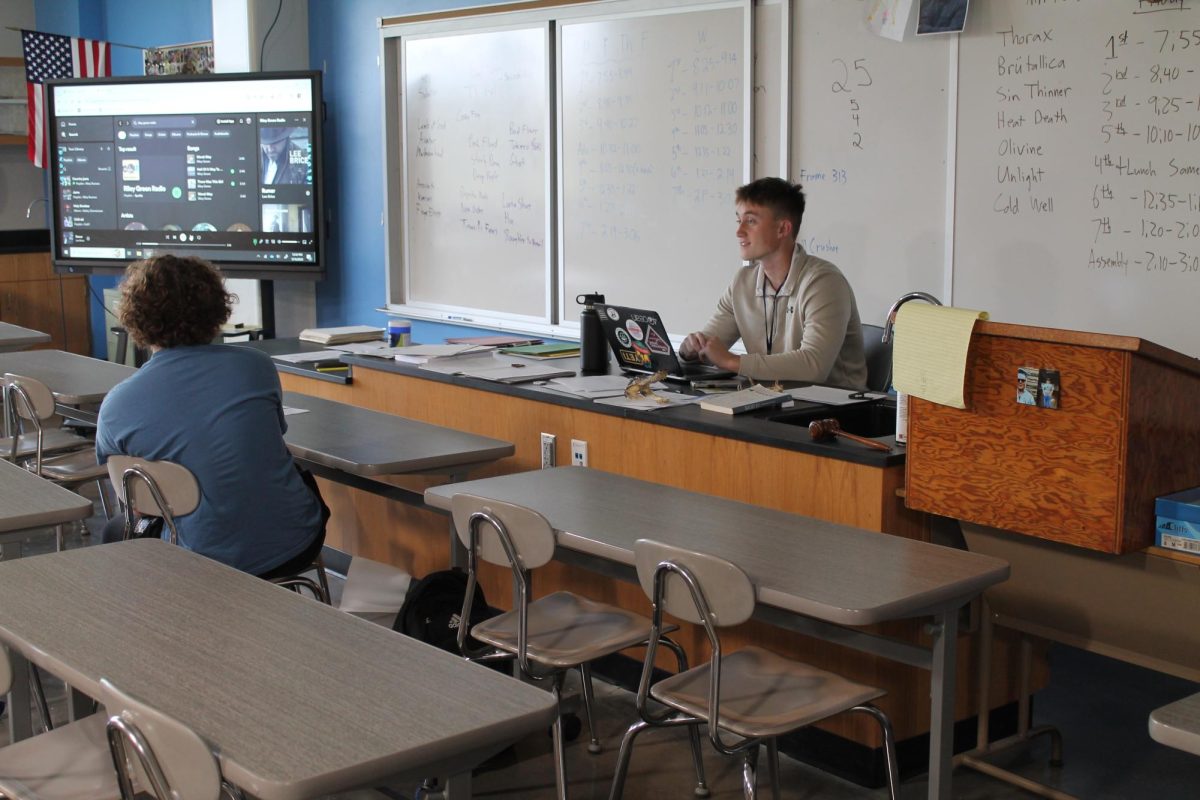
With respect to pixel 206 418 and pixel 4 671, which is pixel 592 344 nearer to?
pixel 206 418

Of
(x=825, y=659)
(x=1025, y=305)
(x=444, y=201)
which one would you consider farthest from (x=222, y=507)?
(x=444, y=201)

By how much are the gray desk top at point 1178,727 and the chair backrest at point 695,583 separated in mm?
722

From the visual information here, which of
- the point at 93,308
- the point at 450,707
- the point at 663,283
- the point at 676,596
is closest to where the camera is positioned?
the point at 450,707

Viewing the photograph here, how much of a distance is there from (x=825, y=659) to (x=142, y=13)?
7.94 meters

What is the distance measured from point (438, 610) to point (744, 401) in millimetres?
970

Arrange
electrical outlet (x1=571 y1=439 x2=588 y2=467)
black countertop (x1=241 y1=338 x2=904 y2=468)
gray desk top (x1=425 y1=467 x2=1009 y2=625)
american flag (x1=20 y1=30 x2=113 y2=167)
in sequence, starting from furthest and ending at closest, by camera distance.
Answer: american flag (x1=20 y1=30 x2=113 y2=167) → electrical outlet (x1=571 y1=439 x2=588 y2=467) → black countertop (x1=241 y1=338 x2=904 y2=468) → gray desk top (x1=425 y1=467 x2=1009 y2=625)

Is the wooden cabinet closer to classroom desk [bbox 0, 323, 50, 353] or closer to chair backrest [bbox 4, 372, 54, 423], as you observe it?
classroom desk [bbox 0, 323, 50, 353]

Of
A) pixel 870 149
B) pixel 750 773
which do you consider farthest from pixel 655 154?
pixel 750 773

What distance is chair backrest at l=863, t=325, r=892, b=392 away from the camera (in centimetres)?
424

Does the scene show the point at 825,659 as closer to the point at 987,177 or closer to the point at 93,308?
the point at 987,177

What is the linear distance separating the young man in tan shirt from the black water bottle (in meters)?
0.25

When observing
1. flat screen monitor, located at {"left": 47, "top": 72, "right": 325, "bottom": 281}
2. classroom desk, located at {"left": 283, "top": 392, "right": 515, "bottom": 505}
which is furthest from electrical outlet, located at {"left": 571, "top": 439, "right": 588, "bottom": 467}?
flat screen monitor, located at {"left": 47, "top": 72, "right": 325, "bottom": 281}

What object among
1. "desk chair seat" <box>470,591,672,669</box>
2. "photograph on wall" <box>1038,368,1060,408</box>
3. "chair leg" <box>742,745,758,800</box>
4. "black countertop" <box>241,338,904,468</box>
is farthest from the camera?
"black countertop" <box>241,338,904,468</box>

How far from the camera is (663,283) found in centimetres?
570
